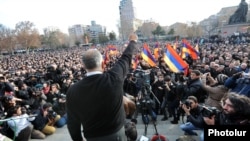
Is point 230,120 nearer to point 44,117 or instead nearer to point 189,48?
point 44,117

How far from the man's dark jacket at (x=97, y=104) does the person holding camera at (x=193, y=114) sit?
2.33 m

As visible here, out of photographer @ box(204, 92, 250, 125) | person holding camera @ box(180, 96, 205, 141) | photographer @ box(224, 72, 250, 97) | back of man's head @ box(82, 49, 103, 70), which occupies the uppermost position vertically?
back of man's head @ box(82, 49, 103, 70)

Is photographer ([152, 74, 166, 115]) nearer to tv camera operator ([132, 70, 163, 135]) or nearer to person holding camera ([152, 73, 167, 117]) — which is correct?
person holding camera ([152, 73, 167, 117])

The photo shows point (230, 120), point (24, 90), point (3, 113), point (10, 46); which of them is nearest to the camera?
point (230, 120)

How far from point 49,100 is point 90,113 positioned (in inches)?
278

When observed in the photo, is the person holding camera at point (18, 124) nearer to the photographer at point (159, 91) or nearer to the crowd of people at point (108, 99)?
the crowd of people at point (108, 99)

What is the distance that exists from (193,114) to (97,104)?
3315mm

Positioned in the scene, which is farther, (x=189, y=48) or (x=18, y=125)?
(x=189, y=48)

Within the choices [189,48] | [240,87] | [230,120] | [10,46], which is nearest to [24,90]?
[240,87]

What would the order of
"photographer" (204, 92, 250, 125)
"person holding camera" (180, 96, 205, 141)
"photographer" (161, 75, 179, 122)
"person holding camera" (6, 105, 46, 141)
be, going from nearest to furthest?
"photographer" (204, 92, 250, 125)
"person holding camera" (180, 96, 205, 141)
"person holding camera" (6, 105, 46, 141)
"photographer" (161, 75, 179, 122)

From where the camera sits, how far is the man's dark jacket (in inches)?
92.2

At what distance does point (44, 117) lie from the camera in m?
6.97

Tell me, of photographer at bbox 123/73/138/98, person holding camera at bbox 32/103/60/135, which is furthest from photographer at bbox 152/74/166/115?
person holding camera at bbox 32/103/60/135

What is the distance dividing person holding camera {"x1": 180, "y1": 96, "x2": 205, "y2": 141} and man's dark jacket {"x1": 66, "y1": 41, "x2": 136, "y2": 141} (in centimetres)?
233
